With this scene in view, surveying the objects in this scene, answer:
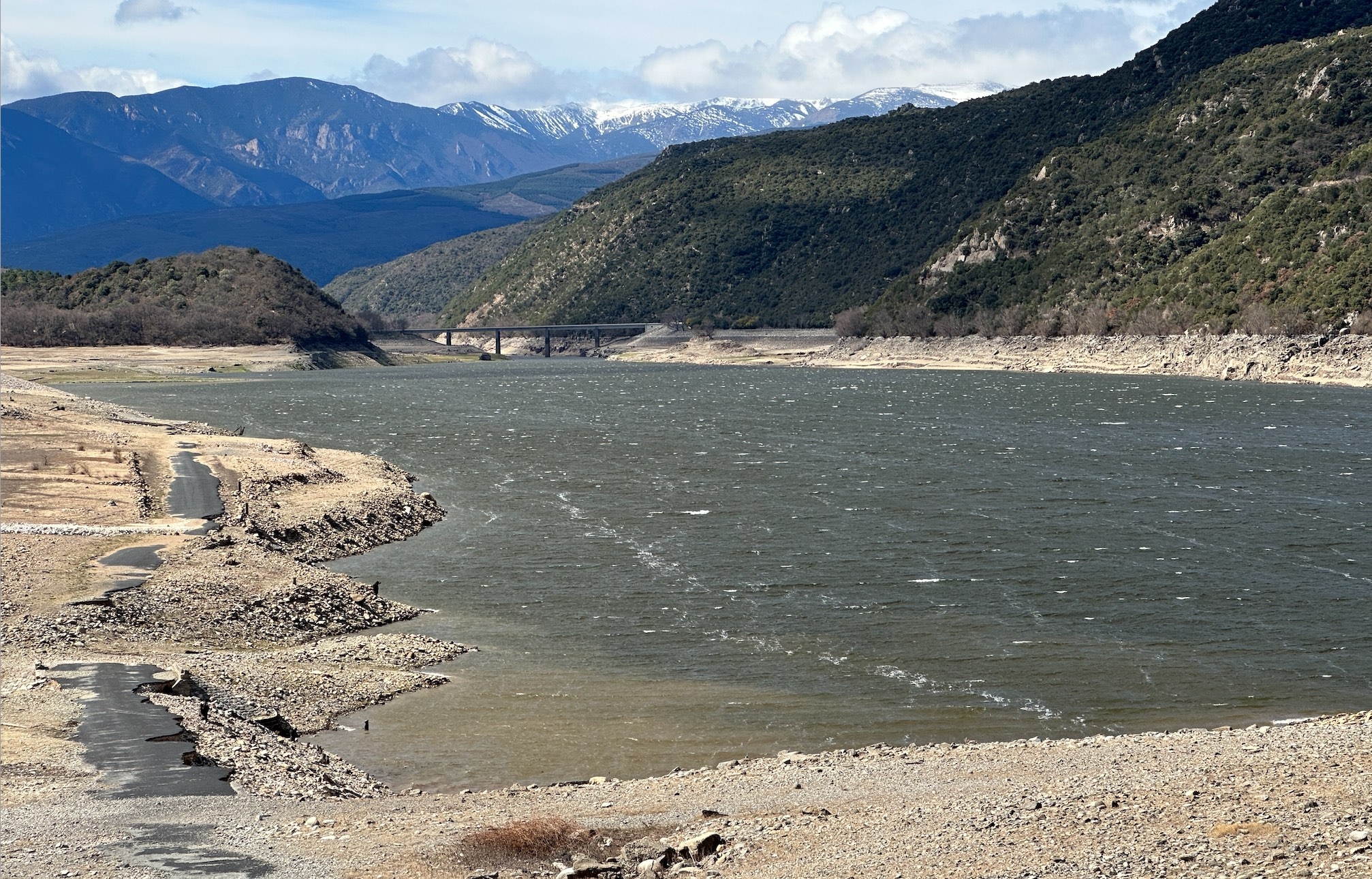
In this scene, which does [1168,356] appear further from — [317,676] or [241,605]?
[317,676]

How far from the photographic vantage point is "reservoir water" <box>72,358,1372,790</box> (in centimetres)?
2388

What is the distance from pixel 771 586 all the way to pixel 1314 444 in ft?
149

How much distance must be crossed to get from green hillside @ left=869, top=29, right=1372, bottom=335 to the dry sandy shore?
122 metres

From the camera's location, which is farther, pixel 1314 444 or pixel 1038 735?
pixel 1314 444

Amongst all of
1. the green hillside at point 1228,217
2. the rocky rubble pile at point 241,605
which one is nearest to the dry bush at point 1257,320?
the green hillside at point 1228,217

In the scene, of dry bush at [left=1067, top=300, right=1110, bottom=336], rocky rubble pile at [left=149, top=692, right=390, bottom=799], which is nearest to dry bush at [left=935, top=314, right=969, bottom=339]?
dry bush at [left=1067, top=300, right=1110, bottom=336]

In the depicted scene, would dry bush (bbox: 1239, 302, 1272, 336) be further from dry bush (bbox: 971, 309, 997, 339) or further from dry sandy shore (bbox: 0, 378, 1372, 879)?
dry sandy shore (bbox: 0, 378, 1372, 879)

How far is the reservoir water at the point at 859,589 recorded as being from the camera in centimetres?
2388

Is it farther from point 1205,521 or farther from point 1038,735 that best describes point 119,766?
point 1205,521

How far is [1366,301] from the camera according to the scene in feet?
415

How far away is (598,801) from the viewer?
18.3m

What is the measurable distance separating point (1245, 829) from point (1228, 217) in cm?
16652

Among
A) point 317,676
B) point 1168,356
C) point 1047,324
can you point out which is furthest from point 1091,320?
point 317,676

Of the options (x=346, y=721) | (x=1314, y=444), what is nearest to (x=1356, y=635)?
(x=346, y=721)
